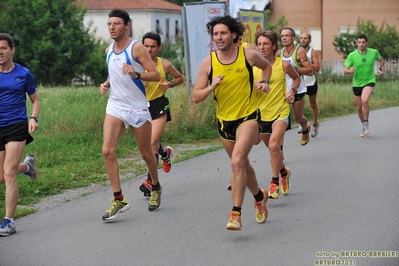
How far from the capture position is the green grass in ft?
35.7

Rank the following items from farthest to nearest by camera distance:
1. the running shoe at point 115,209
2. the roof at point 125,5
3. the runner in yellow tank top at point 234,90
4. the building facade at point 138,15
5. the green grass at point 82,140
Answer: the roof at point 125,5
the building facade at point 138,15
the green grass at point 82,140
the running shoe at point 115,209
the runner in yellow tank top at point 234,90

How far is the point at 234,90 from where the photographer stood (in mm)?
7797

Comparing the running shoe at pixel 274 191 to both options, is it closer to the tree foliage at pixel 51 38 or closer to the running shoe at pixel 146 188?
the running shoe at pixel 146 188

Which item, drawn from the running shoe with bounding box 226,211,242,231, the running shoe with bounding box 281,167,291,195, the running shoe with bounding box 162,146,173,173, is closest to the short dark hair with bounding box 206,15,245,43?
the running shoe with bounding box 226,211,242,231

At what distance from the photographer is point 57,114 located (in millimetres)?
16031

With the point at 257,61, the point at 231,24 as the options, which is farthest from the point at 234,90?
the point at 231,24

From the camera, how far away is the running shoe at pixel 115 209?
8.42m

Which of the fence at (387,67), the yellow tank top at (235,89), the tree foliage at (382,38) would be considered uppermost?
the yellow tank top at (235,89)

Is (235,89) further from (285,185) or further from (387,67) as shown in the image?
(387,67)

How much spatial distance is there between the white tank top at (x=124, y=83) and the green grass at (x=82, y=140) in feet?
5.50

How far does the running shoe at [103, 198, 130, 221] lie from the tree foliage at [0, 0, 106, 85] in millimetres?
50173

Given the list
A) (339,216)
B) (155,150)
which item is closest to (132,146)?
(155,150)

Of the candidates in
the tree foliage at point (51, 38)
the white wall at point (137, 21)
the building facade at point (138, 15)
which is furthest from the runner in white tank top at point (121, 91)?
→ the white wall at point (137, 21)

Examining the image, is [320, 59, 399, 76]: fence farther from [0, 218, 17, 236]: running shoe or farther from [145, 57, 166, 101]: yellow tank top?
[0, 218, 17, 236]: running shoe
